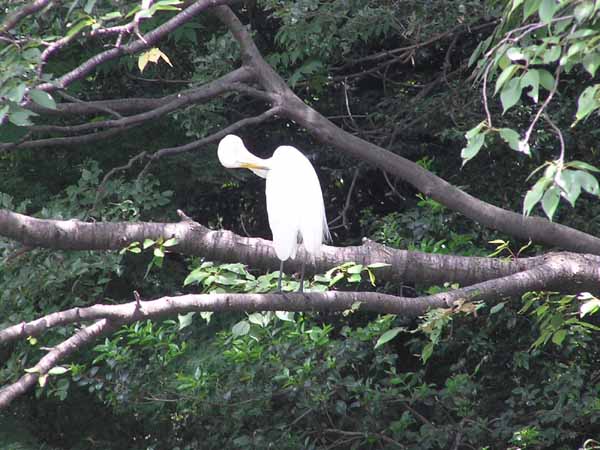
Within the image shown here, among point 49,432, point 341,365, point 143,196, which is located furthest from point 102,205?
point 49,432

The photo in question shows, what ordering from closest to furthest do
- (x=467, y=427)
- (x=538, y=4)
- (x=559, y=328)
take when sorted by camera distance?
1. (x=538, y=4)
2. (x=559, y=328)
3. (x=467, y=427)

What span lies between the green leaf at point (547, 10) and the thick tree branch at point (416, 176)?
1847 millimetres

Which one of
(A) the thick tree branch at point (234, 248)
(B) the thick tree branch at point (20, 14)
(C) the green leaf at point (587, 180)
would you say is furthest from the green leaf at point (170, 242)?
(C) the green leaf at point (587, 180)

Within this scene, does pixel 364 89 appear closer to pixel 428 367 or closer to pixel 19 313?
pixel 428 367

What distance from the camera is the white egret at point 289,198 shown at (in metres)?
3.65

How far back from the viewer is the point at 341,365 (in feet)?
14.8

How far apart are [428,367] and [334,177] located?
1.24 meters

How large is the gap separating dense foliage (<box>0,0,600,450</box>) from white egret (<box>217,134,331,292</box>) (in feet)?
0.71

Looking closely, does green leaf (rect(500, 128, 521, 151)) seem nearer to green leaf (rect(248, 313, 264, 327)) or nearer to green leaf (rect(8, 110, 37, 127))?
green leaf (rect(8, 110, 37, 127))

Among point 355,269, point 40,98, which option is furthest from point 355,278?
point 40,98

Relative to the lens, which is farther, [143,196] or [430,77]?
[430,77]

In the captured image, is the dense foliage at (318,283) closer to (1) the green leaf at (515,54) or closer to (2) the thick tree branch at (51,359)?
(2) the thick tree branch at (51,359)

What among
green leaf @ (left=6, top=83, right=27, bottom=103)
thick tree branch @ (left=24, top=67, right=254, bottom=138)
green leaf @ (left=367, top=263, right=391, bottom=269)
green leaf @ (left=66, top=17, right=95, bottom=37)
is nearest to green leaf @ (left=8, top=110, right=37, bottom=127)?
green leaf @ (left=6, top=83, right=27, bottom=103)

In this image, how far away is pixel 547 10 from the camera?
1.94m
